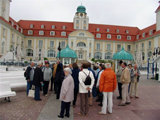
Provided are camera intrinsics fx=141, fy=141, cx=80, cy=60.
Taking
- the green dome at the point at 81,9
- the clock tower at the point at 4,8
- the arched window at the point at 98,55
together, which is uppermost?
the green dome at the point at 81,9

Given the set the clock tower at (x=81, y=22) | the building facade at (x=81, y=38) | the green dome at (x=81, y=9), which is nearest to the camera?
the building facade at (x=81, y=38)

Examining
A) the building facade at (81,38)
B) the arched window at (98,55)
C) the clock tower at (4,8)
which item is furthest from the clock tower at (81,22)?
the clock tower at (4,8)

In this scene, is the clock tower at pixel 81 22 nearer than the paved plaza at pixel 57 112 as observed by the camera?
No

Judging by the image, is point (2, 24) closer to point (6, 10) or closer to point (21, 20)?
point (6, 10)

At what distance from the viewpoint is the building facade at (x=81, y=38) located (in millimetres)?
43022

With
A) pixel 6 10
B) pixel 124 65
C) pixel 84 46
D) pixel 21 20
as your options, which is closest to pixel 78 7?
pixel 84 46

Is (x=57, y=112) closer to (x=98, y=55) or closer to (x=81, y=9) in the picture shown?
(x=98, y=55)

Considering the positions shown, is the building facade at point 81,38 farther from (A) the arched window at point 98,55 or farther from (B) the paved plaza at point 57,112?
(B) the paved plaza at point 57,112

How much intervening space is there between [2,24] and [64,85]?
31.0m

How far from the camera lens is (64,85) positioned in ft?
15.8

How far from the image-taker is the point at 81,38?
143 feet

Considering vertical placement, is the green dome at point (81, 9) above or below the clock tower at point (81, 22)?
above

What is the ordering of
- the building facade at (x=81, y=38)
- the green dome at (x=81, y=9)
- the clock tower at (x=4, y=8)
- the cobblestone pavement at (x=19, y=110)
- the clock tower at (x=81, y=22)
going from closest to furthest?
the cobblestone pavement at (x=19, y=110) < the clock tower at (x=4, y=8) < the building facade at (x=81, y=38) < the clock tower at (x=81, y=22) < the green dome at (x=81, y=9)

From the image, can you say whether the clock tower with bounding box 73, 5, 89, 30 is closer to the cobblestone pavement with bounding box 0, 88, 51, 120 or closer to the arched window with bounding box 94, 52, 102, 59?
the arched window with bounding box 94, 52, 102, 59
